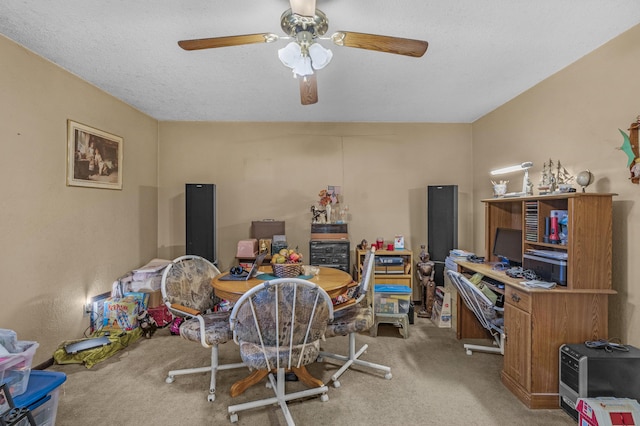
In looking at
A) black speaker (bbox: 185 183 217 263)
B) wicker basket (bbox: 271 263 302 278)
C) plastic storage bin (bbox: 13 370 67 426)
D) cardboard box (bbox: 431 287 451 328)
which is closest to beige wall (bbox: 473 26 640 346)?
cardboard box (bbox: 431 287 451 328)

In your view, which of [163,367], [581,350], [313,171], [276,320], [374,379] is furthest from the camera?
[313,171]

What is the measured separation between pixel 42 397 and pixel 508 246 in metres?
3.78

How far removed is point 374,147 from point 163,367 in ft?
11.9

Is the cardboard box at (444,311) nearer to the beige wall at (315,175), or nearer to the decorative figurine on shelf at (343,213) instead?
the beige wall at (315,175)

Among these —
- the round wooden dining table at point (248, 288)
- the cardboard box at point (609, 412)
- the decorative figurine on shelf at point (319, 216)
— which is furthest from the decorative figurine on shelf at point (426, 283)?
the cardboard box at point (609, 412)

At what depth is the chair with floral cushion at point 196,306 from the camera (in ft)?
6.99

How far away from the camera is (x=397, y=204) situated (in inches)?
172

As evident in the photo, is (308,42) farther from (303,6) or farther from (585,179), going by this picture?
(585,179)

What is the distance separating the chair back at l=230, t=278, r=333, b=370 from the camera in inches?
64.5

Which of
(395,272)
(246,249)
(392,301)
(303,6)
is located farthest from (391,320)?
(303,6)

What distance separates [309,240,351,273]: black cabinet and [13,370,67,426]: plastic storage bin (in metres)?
2.54

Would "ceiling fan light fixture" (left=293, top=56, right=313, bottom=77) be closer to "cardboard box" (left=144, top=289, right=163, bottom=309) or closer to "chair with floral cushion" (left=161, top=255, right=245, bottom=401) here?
"chair with floral cushion" (left=161, top=255, right=245, bottom=401)

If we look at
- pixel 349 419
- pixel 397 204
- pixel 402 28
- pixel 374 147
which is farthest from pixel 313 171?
pixel 349 419

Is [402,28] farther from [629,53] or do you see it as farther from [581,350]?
[581,350]
